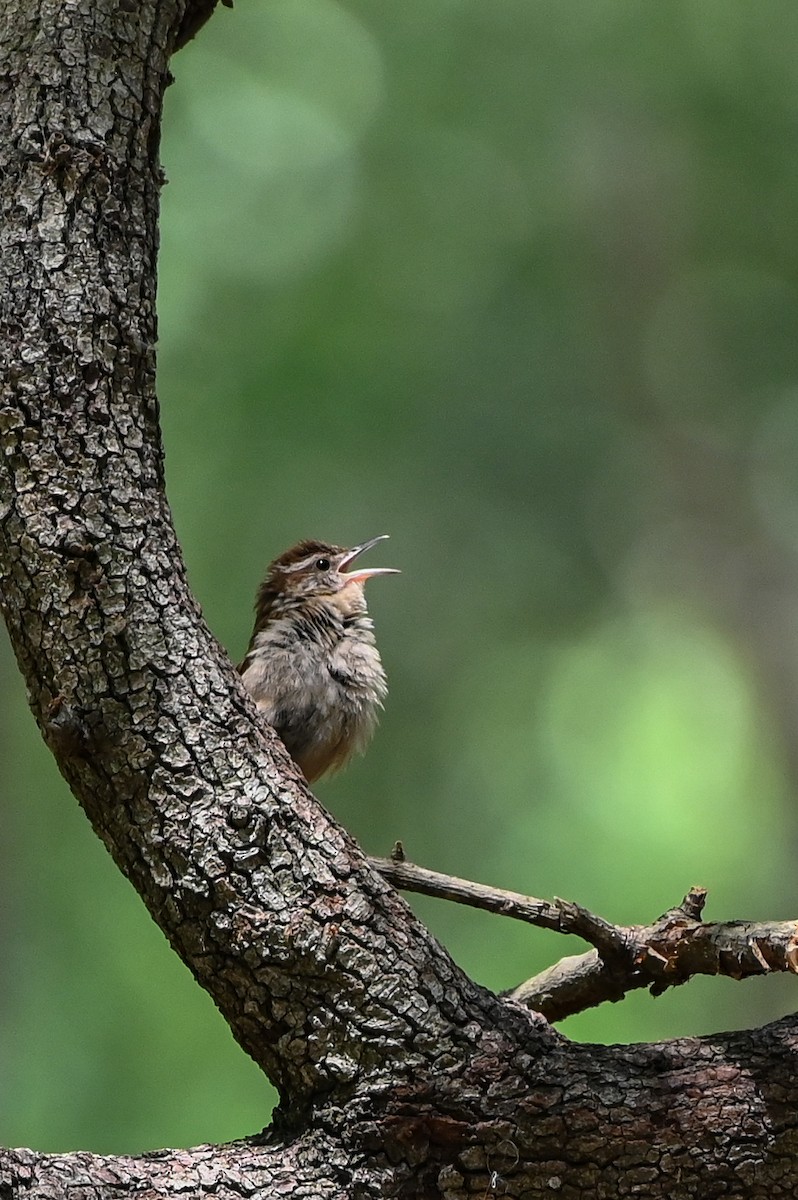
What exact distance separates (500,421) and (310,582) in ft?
32.1

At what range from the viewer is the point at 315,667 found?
506 cm

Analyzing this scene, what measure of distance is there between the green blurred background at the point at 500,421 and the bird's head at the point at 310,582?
7.22 meters

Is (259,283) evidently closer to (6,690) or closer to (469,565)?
(469,565)

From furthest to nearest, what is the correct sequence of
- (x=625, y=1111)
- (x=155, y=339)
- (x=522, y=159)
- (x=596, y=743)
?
(x=522, y=159), (x=596, y=743), (x=155, y=339), (x=625, y=1111)

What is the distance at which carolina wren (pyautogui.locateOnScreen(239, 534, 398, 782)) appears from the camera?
4.94m

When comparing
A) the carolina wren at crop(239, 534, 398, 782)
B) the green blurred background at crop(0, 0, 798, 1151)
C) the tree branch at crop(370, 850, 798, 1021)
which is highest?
the green blurred background at crop(0, 0, 798, 1151)

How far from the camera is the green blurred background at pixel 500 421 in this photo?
13.5m

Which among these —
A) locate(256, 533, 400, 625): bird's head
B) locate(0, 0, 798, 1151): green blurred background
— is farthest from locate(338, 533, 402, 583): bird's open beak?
locate(0, 0, 798, 1151): green blurred background

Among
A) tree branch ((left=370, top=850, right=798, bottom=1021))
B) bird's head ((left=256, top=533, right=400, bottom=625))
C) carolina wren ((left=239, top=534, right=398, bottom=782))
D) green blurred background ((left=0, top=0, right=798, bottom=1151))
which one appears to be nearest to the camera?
tree branch ((left=370, top=850, right=798, bottom=1021))

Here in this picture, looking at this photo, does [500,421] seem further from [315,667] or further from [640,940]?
[640,940]

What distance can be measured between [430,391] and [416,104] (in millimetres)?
3181

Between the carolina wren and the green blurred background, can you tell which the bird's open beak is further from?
the green blurred background

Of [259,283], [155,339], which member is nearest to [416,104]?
[259,283]

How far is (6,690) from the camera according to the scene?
47.5 ft
